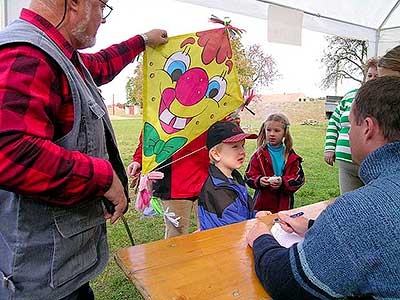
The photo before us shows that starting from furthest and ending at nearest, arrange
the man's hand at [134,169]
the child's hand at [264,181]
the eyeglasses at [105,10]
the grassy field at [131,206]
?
the child's hand at [264,181] → the grassy field at [131,206] → the man's hand at [134,169] → the eyeglasses at [105,10]

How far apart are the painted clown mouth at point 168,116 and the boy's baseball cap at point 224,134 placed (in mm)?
205

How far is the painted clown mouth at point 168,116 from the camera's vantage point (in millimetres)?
2008

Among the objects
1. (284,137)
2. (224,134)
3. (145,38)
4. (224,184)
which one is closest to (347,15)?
(284,137)

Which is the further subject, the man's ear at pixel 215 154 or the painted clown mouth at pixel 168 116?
the painted clown mouth at pixel 168 116

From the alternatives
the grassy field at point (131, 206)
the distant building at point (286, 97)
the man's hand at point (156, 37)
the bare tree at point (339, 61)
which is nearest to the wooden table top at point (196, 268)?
the man's hand at point (156, 37)

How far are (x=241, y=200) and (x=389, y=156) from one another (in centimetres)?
92

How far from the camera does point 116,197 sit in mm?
1021

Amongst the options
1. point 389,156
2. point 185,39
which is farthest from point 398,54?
point 389,156

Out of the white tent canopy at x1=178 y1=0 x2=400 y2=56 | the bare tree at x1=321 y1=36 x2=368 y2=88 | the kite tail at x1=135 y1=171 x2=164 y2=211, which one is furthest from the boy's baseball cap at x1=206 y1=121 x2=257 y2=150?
the bare tree at x1=321 y1=36 x2=368 y2=88

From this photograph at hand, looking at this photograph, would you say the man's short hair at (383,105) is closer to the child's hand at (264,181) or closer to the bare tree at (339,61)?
the child's hand at (264,181)

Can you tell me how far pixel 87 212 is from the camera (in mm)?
1047

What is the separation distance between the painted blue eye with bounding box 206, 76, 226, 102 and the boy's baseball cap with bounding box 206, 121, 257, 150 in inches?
8.1

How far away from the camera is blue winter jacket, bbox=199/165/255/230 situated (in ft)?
5.63

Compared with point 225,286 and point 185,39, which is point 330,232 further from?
point 185,39
